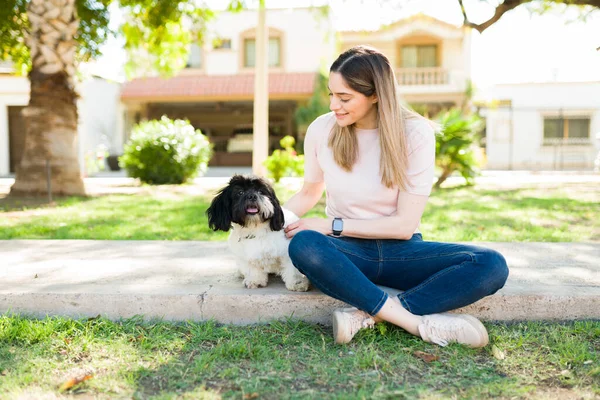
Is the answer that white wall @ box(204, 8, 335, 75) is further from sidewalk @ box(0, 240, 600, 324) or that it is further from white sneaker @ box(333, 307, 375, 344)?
white sneaker @ box(333, 307, 375, 344)

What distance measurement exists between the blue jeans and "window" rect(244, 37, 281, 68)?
71.8 ft

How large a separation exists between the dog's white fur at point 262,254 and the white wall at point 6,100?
1852 centimetres

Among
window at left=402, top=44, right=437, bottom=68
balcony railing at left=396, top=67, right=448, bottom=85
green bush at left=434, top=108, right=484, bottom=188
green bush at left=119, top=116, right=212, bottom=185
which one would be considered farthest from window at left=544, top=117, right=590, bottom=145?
green bush at left=119, top=116, right=212, bottom=185

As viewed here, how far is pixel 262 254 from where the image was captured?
3.06 meters

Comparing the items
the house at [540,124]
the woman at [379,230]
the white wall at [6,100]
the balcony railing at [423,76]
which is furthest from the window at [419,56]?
the woman at [379,230]

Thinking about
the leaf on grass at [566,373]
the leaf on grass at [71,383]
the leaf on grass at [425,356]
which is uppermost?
the leaf on grass at [425,356]

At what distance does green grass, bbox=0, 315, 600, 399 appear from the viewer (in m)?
2.24

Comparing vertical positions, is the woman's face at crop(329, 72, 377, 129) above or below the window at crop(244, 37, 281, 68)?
below

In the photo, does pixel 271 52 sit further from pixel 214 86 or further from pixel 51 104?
pixel 51 104

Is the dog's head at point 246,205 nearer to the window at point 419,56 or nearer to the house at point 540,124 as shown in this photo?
the house at point 540,124

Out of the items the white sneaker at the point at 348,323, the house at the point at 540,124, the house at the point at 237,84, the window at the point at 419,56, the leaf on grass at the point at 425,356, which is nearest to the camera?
the leaf on grass at the point at 425,356

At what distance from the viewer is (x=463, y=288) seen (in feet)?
9.01

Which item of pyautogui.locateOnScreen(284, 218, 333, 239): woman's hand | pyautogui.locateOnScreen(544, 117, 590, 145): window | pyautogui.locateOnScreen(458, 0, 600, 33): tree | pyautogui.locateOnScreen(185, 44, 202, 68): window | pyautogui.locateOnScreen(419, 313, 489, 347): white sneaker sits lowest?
pyautogui.locateOnScreen(419, 313, 489, 347): white sneaker

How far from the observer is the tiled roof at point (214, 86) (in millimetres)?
22703
